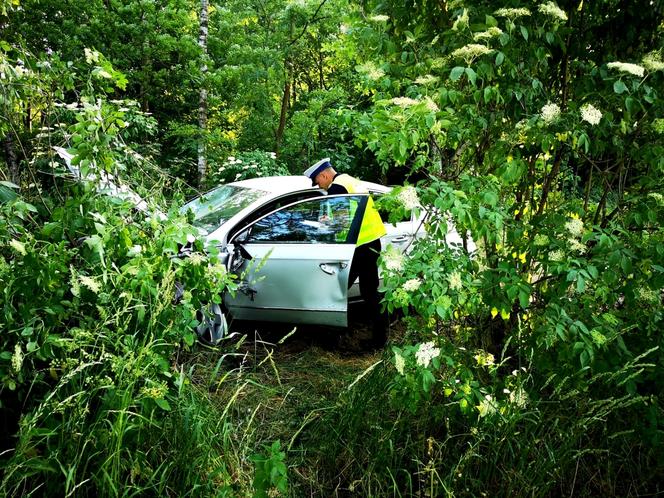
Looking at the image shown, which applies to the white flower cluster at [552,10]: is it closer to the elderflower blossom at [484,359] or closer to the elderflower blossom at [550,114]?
the elderflower blossom at [550,114]

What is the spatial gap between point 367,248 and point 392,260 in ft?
7.45

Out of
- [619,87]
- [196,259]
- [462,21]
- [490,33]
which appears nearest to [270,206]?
[196,259]

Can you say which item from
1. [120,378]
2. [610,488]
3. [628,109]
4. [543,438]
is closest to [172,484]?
[120,378]

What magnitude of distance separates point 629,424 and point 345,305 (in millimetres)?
2396

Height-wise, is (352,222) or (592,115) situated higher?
(592,115)

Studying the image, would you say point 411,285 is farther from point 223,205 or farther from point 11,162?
point 223,205

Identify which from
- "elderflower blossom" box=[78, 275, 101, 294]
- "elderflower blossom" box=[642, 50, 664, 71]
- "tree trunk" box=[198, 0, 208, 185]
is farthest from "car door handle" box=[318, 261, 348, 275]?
"tree trunk" box=[198, 0, 208, 185]

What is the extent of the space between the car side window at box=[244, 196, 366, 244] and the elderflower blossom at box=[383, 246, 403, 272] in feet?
7.39

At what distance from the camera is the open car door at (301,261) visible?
4.43 meters

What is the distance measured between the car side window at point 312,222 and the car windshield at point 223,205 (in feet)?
1.21

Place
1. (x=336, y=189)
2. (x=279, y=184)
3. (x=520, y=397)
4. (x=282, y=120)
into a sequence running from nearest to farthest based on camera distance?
1. (x=520, y=397)
2. (x=336, y=189)
3. (x=279, y=184)
4. (x=282, y=120)

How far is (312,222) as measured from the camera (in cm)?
466

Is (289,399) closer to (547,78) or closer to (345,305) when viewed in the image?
(345,305)

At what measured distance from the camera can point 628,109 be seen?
2.11 m
